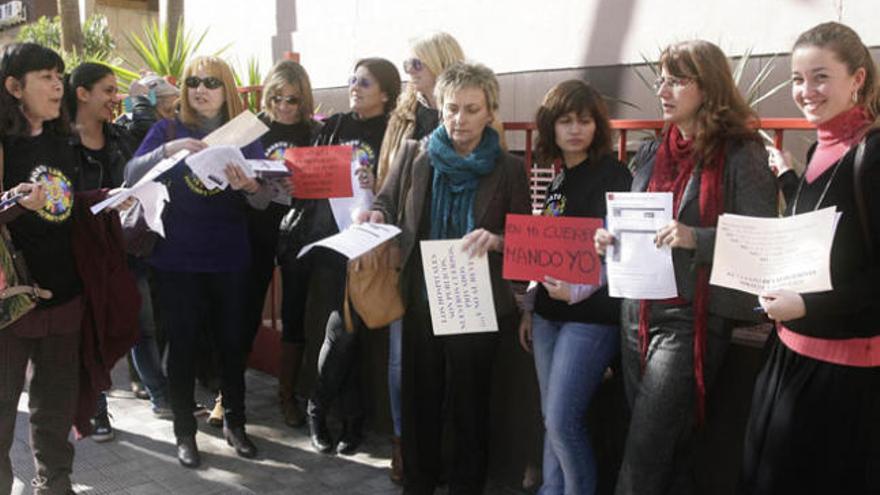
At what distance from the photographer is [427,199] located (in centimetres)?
371

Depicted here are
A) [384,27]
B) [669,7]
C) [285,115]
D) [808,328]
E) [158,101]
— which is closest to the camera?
[808,328]

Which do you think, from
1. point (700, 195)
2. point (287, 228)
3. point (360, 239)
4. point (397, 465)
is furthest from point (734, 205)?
point (287, 228)

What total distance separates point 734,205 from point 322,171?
218 centimetres

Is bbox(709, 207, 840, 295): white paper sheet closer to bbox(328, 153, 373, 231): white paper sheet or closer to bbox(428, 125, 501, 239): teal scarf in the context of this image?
bbox(428, 125, 501, 239): teal scarf

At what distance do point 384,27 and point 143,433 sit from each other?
20.5ft

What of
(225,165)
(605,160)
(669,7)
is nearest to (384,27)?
(669,7)

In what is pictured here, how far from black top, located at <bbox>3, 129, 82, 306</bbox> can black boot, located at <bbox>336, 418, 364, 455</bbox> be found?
171 cm

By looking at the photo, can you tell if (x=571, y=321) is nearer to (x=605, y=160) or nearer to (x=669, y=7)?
(x=605, y=160)

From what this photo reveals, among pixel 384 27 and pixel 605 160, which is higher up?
pixel 384 27

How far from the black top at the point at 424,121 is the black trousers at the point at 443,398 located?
87cm

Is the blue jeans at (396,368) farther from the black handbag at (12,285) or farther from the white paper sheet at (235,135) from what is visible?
the black handbag at (12,285)

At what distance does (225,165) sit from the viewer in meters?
4.09

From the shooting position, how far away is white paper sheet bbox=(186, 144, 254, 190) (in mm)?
3996

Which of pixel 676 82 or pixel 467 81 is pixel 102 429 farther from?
pixel 676 82
